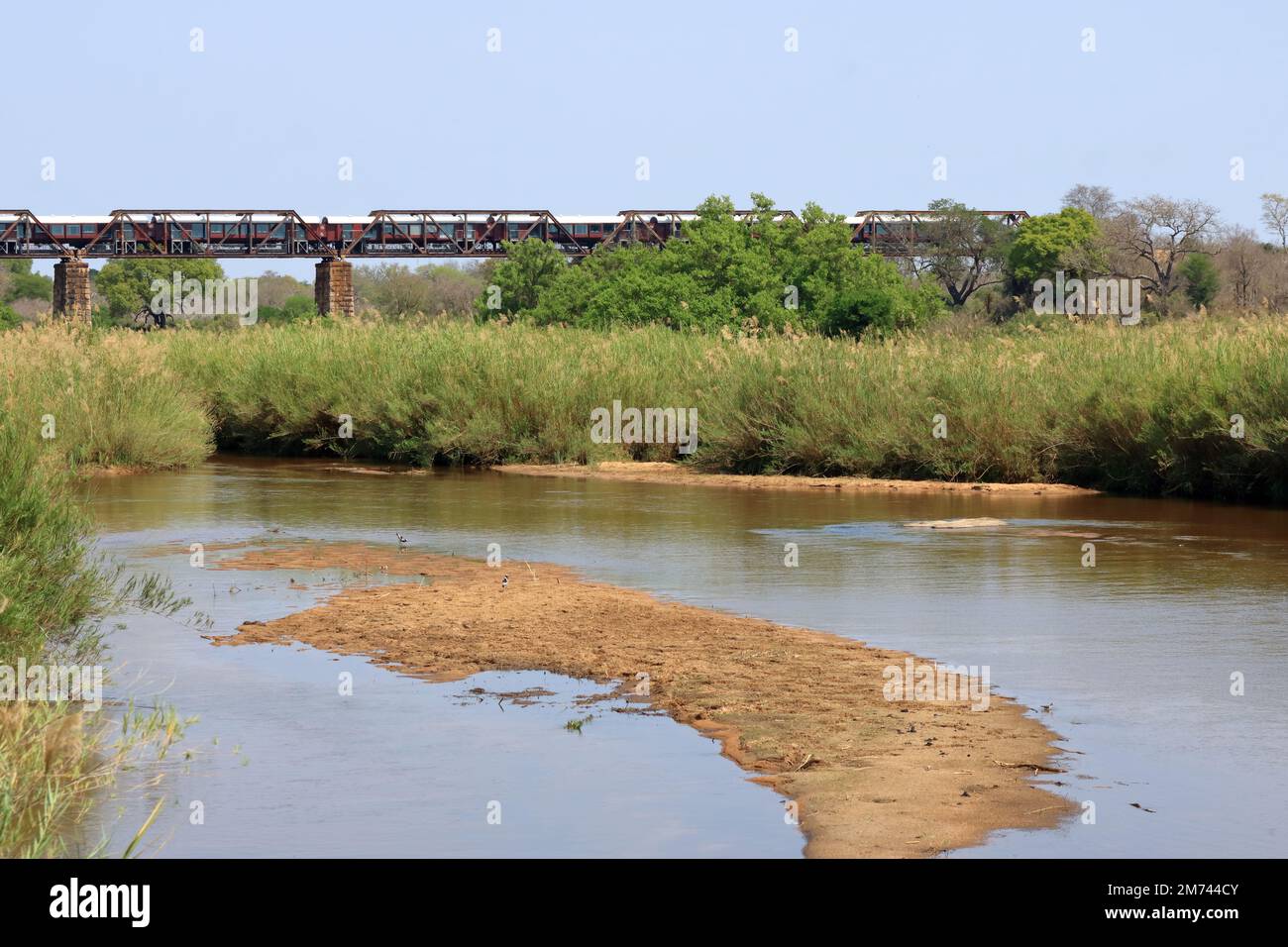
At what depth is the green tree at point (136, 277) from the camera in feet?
350

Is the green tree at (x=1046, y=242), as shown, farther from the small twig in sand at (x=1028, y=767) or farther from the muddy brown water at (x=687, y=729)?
the small twig in sand at (x=1028, y=767)

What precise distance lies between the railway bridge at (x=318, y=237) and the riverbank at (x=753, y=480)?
172 ft

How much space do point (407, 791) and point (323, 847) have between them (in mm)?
958

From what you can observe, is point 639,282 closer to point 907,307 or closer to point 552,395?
point 907,307

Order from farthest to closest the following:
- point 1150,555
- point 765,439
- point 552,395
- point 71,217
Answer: point 71,217 < point 552,395 < point 765,439 < point 1150,555

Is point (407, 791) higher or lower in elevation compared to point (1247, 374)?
lower

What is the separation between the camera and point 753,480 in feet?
89.8

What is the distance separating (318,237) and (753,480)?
200 feet

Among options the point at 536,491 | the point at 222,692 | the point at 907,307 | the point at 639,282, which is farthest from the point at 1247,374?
the point at 639,282

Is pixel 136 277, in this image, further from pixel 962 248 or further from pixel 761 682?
pixel 761 682

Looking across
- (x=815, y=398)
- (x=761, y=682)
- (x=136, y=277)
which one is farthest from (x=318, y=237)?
(x=761, y=682)

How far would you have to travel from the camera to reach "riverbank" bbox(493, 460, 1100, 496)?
25.4 meters

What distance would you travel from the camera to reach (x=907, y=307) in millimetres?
48906
